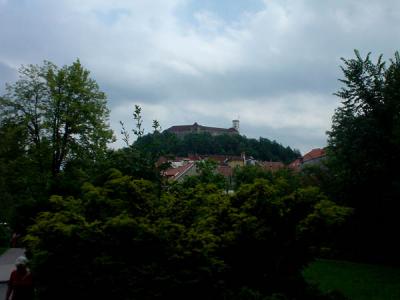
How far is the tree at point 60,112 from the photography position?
128ft

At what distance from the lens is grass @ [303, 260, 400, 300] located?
43.1 feet

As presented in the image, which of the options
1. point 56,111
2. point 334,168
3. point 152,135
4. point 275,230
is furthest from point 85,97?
point 275,230

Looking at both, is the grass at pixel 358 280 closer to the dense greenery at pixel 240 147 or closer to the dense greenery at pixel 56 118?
the dense greenery at pixel 56 118

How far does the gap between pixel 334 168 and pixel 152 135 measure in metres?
13.6

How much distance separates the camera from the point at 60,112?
1539 inches

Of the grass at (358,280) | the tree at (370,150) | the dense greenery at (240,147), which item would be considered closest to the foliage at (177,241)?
the grass at (358,280)

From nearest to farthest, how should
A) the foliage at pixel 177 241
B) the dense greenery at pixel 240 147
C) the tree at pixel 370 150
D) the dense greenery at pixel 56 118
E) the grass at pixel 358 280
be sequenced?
1. the foliage at pixel 177 241
2. the grass at pixel 358 280
3. the tree at pixel 370 150
4. the dense greenery at pixel 56 118
5. the dense greenery at pixel 240 147

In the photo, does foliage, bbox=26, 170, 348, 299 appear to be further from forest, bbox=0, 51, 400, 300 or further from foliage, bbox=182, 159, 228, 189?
foliage, bbox=182, 159, 228, 189

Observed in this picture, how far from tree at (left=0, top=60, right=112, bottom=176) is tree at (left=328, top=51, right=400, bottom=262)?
20795 mm

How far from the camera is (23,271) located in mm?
9750

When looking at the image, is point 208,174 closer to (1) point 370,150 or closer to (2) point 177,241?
(2) point 177,241

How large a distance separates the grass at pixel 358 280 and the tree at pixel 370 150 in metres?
2.20

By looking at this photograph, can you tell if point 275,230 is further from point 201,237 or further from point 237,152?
point 237,152

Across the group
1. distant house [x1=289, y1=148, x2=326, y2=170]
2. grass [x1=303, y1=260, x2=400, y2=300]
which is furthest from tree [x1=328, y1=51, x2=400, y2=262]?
distant house [x1=289, y1=148, x2=326, y2=170]
